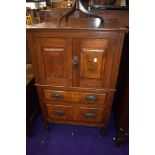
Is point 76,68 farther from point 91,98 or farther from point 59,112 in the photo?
point 59,112

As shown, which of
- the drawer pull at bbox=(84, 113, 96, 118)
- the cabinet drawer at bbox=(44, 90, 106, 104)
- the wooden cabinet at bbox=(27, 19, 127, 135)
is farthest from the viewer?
the drawer pull at bbox=(84, 113, 96, 118)

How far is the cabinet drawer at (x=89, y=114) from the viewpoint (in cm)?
135

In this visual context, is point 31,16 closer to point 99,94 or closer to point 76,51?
point 76,51

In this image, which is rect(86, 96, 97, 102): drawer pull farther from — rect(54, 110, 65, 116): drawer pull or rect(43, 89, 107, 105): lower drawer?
rect(54, 110, 65, 116): drawer pull

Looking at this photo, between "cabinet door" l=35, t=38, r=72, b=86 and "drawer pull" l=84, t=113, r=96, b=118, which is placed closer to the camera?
"cabinet door" l=35, t=38, r=72, b=86

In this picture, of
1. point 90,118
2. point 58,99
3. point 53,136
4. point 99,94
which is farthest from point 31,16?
point 53,136

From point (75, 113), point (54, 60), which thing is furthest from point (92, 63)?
point (75, 113)

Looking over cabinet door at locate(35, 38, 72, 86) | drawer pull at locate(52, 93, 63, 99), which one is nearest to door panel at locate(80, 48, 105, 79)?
cabinet door at locate(35, 38, 72, 86)

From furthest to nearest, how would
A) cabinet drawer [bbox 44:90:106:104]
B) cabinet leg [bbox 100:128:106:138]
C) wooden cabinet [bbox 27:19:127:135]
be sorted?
cabinet leg [bbox 100:128:106:138]
cabinet drawer [bbox 44:90:106:104]
wooden cabinet [bbox 27:19:127:135]

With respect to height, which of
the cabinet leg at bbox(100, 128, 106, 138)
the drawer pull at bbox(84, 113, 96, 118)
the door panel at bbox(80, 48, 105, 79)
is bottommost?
the cabinet leg at bbox(100, 128, 106, 138)

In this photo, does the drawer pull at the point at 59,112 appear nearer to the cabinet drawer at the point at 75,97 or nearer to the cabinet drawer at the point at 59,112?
the cabinet drawer at the point at 59,112

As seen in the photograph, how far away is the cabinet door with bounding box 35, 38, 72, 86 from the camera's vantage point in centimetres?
110
